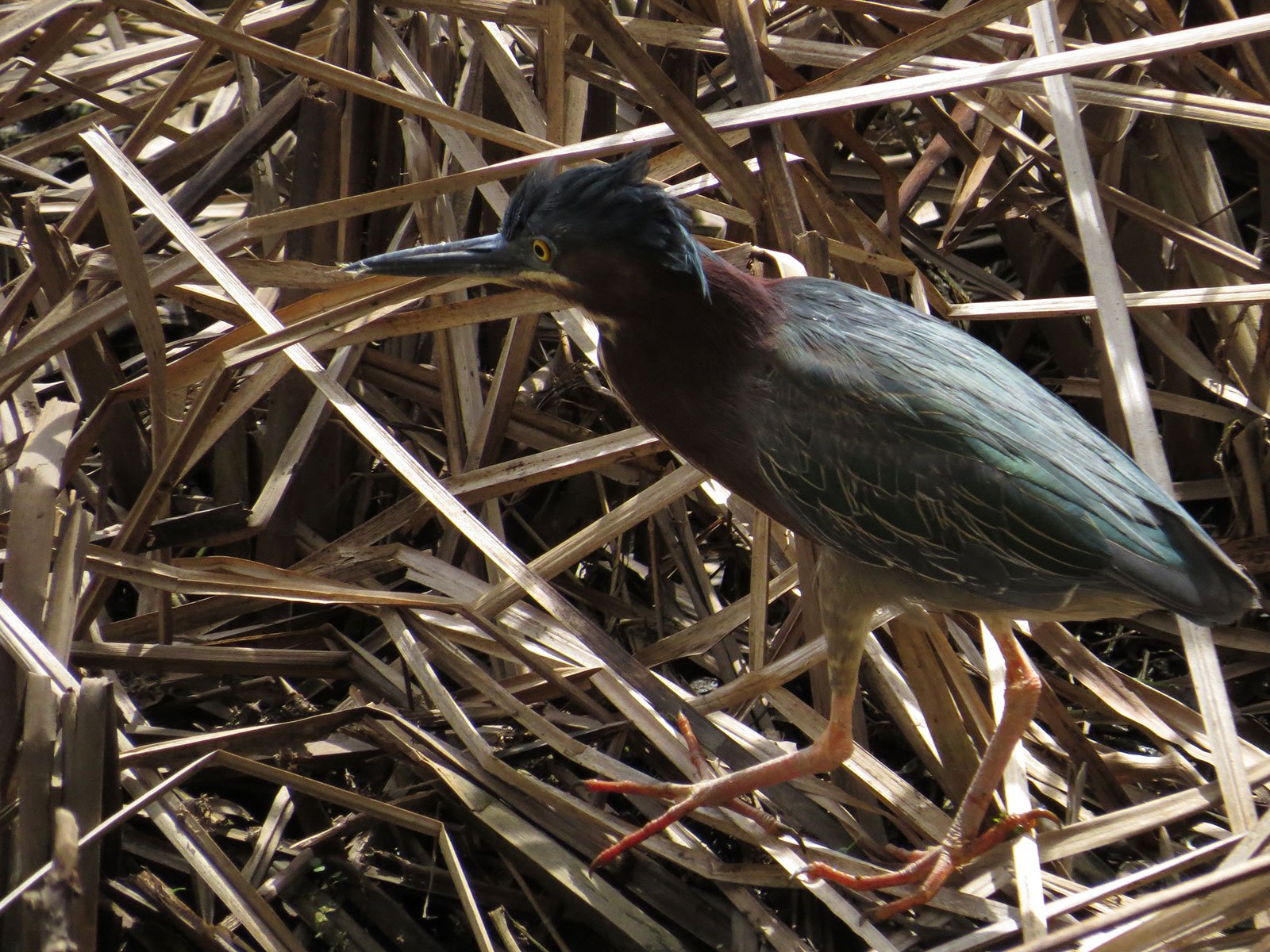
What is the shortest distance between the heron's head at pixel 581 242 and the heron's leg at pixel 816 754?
0.78 metres

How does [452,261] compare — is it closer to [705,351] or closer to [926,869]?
[705,351]

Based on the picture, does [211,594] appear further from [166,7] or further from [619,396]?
[166,7]

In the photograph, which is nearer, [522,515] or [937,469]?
[937,469]

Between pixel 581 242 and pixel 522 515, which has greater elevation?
pixel 581 242

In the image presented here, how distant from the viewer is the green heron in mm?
2621

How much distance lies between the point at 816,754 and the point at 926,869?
0.35 metres

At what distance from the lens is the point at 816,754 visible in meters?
2.80

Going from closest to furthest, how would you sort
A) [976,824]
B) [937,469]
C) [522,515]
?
1. [937,469]
2. [976,824]
3. [522,515]

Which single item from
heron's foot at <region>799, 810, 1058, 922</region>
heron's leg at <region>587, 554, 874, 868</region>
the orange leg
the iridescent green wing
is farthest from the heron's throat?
heron's foot at <region>799, 810, 1058, 922</region>

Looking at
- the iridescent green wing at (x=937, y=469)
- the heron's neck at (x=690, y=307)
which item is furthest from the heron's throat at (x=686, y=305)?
the iridescent green wing at (x=937, y=469)

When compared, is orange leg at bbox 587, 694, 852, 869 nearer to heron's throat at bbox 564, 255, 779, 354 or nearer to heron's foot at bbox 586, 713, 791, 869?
heron's foot at bbox 586, 713, 791, 869

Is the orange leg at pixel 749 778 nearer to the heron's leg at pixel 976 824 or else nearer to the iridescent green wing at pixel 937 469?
the heron's leg at pixel 976 824

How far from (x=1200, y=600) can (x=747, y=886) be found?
1.19m

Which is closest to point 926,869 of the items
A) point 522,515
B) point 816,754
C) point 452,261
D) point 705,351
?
point 816,754
